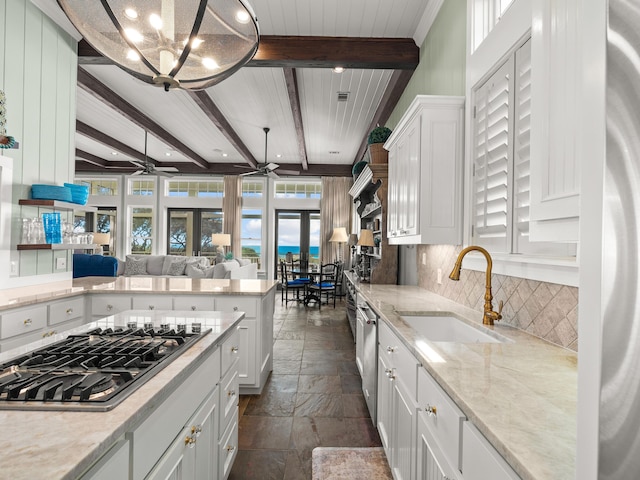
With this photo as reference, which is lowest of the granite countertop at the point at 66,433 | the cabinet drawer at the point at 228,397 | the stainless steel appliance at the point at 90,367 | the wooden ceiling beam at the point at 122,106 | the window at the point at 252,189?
the cabinet drawer at the point at 228,397

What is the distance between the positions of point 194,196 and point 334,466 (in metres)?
8.63

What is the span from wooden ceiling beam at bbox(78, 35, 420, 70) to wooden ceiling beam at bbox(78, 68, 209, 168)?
1.20 m

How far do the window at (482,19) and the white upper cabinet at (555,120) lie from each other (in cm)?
123

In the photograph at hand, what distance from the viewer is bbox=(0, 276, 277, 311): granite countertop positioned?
248 cm

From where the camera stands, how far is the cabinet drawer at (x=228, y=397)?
67.3 inches

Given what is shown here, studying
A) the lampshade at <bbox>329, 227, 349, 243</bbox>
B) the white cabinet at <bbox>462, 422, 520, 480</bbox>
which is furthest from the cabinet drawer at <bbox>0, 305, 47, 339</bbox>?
the lampshade at <bbox>329, 227, 349, 243</bbox>

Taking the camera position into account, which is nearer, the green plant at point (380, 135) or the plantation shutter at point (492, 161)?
the plantation shutter at point (492, 161)

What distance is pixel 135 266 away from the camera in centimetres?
763

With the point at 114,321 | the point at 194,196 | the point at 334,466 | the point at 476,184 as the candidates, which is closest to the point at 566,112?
the point at 476,184

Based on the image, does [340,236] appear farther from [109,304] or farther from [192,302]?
[109,304]

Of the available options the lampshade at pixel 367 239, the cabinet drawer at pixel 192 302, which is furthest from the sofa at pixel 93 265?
the lampshade at pixel 367 239

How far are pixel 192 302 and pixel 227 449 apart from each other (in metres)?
1.45

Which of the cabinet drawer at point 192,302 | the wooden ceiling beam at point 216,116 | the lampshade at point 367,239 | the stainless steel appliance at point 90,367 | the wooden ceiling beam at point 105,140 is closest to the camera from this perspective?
the stainless steel appliance at point 90,367

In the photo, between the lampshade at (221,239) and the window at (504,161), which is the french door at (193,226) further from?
the window at (504,161)
